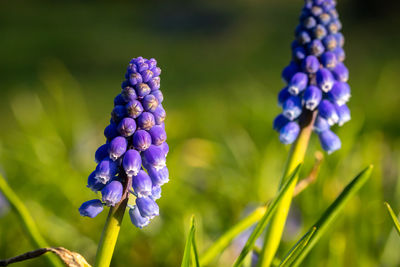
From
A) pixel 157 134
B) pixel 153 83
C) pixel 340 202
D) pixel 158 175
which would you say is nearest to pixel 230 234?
pixel 340 202

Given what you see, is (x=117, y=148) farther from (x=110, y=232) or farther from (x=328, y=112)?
(x=328, y=112)

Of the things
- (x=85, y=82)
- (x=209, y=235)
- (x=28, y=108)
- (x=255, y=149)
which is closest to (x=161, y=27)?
(x=85, y=82)

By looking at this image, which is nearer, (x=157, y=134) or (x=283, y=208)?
(x=157, y=134)

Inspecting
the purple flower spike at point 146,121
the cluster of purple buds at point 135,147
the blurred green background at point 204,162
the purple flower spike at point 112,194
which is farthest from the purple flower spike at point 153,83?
the blurred green background at point 204,162

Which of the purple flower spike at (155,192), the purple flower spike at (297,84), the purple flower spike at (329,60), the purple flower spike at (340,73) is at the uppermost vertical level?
→ the purple flower spike at (329,60)

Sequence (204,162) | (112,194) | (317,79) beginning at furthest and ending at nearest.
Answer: (204,162)
(317,79)
(112,194)

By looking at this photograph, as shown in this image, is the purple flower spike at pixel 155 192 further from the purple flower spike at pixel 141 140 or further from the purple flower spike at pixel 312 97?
the purple flower spike at pixel 312 97
